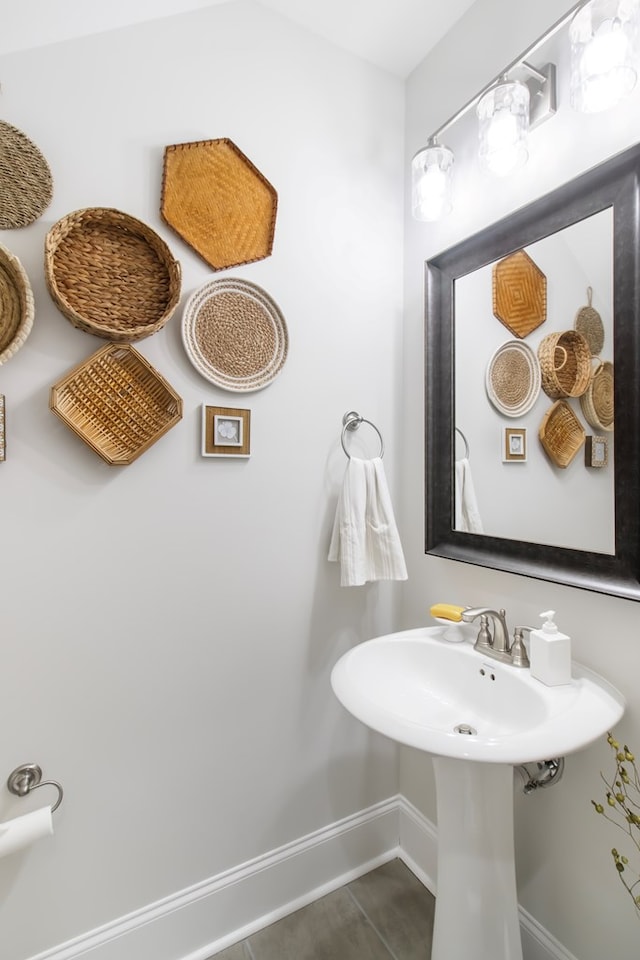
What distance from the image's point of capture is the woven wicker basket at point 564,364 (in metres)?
1.06

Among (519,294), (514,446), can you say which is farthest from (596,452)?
(519,294)

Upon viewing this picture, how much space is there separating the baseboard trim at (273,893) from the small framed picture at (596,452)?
116cm

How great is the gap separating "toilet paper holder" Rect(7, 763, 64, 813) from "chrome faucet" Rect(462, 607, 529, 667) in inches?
42.5

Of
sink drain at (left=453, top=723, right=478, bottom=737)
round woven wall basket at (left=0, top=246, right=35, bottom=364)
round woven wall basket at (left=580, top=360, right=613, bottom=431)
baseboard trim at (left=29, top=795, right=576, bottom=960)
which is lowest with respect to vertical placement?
baseboard trim at (left=29, top=795, right=576, bottom=960)

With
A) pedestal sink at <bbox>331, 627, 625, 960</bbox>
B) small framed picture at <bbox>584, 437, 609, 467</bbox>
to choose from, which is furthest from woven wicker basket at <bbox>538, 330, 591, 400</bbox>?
pedestal sink at <bbox>331, 627, 625, 960</bbox>

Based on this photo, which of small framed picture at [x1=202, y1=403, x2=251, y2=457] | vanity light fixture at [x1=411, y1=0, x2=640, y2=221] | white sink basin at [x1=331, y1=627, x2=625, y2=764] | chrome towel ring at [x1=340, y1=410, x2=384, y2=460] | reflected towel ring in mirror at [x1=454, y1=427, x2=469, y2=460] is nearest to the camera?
white sink basin at [x1=331, y1=627, x2=625, y2=764]

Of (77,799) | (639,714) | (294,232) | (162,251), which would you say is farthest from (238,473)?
(639,714)

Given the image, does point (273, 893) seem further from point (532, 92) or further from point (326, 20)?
point (326, 20)

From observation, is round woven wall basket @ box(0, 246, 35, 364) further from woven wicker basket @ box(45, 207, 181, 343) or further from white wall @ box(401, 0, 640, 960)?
white wall @ box(401, 0, 640, 960)

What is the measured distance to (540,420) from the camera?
3.82 ft

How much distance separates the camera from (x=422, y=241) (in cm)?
152

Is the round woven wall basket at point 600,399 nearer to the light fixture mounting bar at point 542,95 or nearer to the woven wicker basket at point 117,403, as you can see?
the light fixture mounting bar at point 542,95

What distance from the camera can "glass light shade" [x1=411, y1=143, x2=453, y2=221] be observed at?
1.29m

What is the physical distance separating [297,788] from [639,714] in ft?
3.25
